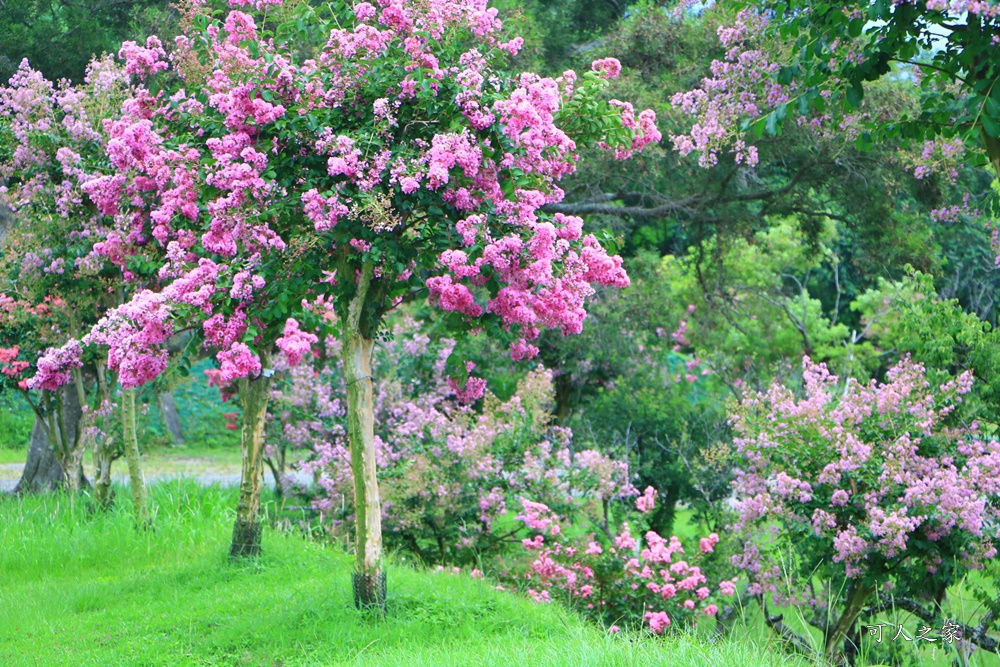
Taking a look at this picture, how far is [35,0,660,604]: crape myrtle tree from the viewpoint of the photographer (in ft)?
19.1

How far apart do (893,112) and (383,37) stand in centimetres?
700

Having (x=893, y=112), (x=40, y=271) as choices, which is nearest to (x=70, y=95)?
(x=40, y=271)

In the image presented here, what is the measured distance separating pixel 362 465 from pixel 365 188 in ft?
5.85

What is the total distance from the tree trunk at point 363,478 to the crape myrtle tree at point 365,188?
1 cm

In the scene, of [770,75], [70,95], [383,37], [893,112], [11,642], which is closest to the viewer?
[383,37]

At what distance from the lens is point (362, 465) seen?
21.4ft

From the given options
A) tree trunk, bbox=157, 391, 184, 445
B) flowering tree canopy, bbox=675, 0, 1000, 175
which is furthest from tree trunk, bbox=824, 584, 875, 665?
tree trunk, bbox=157, 391, 184, 445

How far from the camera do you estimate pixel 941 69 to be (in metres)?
5.69

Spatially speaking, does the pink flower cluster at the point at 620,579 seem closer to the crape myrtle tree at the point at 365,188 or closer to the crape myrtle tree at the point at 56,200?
the crape myrtle tree at the point at 365,188

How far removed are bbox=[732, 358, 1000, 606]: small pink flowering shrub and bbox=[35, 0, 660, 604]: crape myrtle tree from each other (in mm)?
2639

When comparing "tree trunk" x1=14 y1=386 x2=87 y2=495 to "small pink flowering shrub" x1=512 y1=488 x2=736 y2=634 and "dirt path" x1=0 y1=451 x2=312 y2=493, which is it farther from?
"small pink flowering shrub" x1=512 y1=488 x2=736 y2=634

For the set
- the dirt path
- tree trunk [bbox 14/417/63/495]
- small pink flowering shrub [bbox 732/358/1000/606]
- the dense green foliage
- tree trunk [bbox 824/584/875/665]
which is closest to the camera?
small pink flowering shrub [bbox 732/358/1000/606]

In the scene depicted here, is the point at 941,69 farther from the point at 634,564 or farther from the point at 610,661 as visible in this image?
the point at 634,564

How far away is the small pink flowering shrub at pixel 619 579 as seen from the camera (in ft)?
27.9
